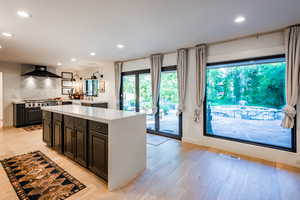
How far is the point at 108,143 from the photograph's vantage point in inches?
79.7

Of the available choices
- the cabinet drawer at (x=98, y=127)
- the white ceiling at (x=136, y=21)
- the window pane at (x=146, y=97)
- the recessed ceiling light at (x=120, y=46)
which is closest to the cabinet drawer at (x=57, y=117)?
the cabinet drawer at (x=98, y=127)

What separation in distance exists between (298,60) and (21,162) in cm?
545

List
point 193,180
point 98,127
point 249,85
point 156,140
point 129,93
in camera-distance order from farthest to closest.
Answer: point 129,93 < point 156,140 < point 249,85 < point 193,180 < point 98,127

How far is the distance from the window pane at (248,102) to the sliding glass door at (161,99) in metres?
0.98

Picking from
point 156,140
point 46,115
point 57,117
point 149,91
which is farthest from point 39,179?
point 149,91

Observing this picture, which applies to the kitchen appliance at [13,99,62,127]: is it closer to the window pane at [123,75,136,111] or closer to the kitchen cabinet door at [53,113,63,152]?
the window pane at [123,75,136,111]

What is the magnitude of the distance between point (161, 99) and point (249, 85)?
2349mm

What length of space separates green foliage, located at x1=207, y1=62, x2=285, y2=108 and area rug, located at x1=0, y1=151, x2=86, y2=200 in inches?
138

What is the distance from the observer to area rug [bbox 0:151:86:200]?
6.47ft

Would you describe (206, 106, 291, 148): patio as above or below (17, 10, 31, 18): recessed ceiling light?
below

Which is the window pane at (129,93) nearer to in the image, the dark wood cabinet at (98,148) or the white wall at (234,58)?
the white wall at (234,58)

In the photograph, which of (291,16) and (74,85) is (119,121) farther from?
(74,85)

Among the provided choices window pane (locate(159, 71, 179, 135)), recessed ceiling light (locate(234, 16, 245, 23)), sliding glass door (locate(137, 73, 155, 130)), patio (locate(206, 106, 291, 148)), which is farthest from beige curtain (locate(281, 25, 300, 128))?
sliding glass door (locate(137, 73, 155, 130))

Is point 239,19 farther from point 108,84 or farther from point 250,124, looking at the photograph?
point 108,84
